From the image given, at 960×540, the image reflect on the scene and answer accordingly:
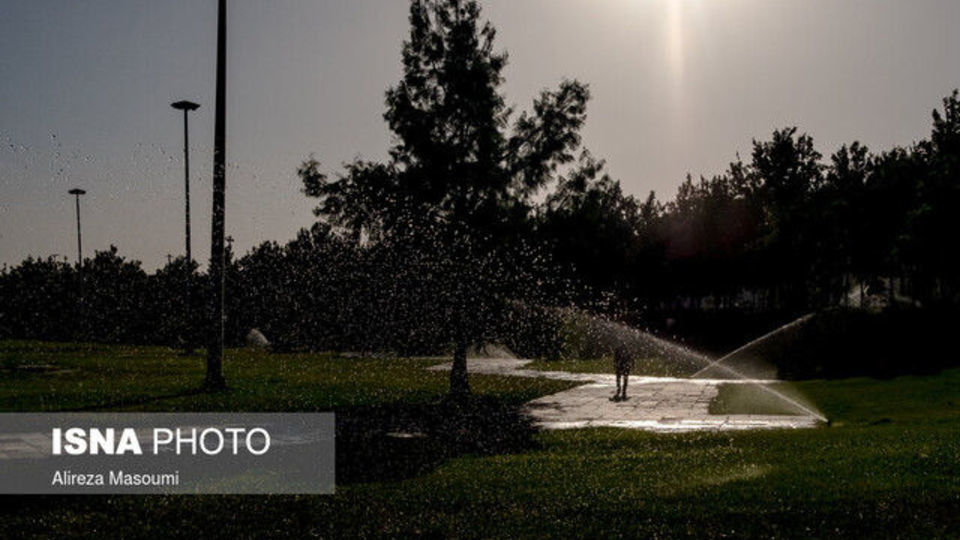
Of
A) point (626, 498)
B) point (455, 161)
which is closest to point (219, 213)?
point (455, 161)

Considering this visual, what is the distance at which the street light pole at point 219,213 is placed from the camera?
24031 mm

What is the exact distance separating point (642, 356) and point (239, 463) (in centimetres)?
3741

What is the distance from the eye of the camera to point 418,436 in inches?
653

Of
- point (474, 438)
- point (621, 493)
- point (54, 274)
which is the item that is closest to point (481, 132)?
point (474, 438)

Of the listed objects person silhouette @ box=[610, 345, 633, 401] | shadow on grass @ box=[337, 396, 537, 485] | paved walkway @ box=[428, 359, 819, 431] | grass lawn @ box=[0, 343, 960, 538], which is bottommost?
paved walkway @ box=[428, 359, 819, 431]

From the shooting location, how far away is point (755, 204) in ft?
205

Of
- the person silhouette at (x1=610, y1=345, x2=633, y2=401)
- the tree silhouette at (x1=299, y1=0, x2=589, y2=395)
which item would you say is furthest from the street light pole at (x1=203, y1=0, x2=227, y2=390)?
the person silhouette at (x1=610, y1=345, x2=633, y2=401)

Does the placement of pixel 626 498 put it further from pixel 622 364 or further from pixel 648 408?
pixel 622 364

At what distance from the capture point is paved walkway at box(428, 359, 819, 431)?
18922mm

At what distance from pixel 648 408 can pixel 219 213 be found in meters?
11.0

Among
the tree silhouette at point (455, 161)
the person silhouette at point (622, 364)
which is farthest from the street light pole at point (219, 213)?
the person silhouette at point (622, 364)

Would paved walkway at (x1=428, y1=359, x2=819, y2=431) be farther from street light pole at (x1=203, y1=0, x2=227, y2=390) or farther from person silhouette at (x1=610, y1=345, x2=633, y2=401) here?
street light pole at (x1=203, y1=0, x2=227, y2=390)

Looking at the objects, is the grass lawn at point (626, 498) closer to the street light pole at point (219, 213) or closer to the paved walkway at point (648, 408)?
the paved walkway at point (648, 408)

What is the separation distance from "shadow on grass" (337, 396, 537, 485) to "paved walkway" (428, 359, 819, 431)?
3.41 ft
